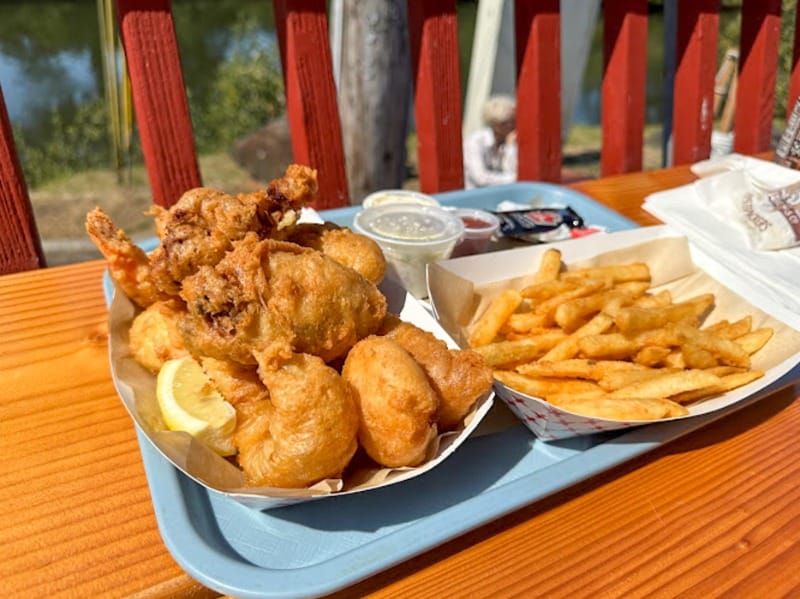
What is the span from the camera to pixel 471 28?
2138 centimetres

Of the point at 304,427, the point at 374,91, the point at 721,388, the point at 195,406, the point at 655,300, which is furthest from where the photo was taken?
the point at 374,91

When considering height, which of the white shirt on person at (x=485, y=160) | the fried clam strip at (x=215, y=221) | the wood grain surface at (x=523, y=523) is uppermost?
the fried clam strip at (x=215, y=221)

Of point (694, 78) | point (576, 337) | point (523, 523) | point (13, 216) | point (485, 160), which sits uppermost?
point (694, 78)

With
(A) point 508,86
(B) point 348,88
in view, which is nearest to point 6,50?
(A) point 508,86

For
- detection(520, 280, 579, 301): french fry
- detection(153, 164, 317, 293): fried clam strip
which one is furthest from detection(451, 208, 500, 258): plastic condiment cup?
detection(153, 164, 317, 293): fried clam strip

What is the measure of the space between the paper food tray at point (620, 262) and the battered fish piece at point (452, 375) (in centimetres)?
10

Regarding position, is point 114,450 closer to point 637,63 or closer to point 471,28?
point 637,63

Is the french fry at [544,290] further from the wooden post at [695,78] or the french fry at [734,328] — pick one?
the wooden post at [695,78]

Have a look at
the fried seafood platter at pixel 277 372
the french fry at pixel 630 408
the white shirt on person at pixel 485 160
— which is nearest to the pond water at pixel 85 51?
the white shirt on person at pixel 485 160

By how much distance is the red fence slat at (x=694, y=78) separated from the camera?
3152 mm

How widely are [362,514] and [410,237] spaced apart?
962mm

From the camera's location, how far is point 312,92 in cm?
250

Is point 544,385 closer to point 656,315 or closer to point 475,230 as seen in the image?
point 656,315

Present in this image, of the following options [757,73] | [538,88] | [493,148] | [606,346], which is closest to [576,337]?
[606,346]
